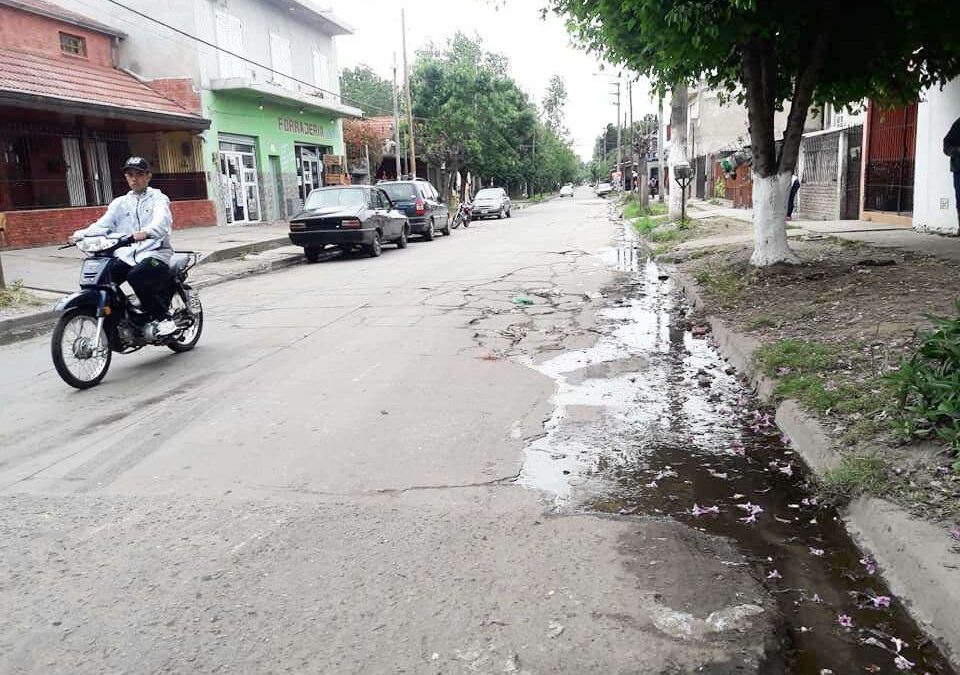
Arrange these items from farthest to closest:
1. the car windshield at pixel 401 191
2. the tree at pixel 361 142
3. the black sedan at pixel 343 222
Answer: the tree at pixel 361 142 < the car windshield at pixel 401 191 < the black sedan at pixel 343 222

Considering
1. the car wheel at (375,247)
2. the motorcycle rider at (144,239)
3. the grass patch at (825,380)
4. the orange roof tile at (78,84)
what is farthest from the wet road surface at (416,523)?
the orange roof tile at (78,84)

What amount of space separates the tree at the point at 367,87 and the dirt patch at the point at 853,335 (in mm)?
69789

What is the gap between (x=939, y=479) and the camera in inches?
137

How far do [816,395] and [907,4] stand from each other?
580cm

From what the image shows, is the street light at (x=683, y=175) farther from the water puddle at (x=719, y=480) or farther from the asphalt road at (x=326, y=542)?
the asphalt road at (x=326, y=542)

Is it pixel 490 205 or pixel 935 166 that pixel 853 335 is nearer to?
pixel 935 166

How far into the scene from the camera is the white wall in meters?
13.5

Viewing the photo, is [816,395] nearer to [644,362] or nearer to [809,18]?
[644,362]

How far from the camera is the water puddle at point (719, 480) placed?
2760 mm

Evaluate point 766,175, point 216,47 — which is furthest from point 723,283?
point 216,47

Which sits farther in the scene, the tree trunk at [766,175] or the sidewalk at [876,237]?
the sidewalk at [876,237]

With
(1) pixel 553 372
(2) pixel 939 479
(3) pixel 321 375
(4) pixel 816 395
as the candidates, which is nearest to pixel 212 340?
(3) pixel 321 375

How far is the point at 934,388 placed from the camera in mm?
3947

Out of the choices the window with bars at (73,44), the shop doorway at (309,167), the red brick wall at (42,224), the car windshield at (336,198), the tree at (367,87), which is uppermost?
the tree at (367,87)
